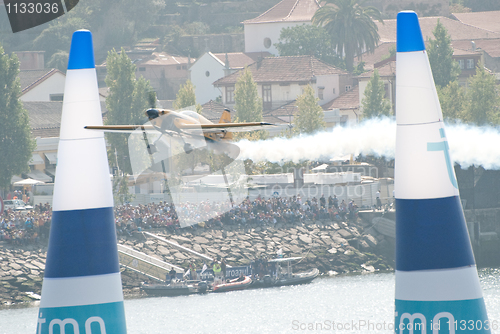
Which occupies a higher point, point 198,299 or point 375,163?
point 375,163

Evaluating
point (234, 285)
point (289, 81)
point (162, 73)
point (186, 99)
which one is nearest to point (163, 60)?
point (162, 73)

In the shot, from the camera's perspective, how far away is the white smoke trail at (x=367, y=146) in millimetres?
29359

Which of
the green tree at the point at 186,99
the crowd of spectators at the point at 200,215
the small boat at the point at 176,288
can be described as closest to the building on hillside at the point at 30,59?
the green tree at the point at 186,99

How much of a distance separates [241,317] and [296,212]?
1031 centimetres

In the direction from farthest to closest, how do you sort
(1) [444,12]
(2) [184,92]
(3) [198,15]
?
(3) [198,15]
(1) [444,12]
(2) [184,92]

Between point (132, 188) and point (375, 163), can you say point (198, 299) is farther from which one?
point (375, 163)

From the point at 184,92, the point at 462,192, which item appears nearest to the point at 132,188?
the point at 184,92

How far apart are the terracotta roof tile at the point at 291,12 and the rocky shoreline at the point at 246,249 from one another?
178ft

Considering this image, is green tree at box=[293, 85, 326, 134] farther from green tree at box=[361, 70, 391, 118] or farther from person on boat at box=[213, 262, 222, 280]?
person on boat at box=[213, 262, 222, 280]

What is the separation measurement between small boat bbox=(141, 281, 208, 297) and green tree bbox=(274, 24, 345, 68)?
50.3 meters

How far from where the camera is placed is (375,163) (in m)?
46.3

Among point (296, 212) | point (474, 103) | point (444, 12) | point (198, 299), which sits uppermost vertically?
point (444, 12)

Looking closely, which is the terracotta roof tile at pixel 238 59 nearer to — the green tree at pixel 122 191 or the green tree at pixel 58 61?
the green tree at pixel 58 61

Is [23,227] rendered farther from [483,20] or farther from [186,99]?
[483,20]
